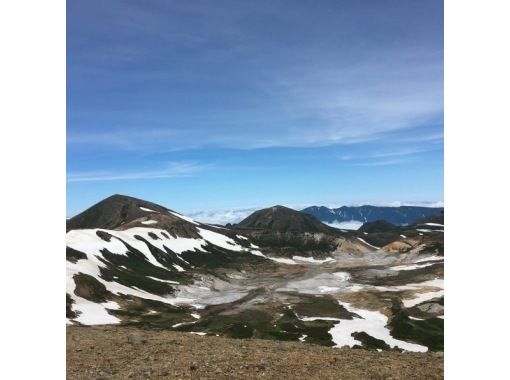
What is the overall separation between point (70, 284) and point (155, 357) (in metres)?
73.2

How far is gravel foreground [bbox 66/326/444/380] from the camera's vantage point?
20047 millimetres

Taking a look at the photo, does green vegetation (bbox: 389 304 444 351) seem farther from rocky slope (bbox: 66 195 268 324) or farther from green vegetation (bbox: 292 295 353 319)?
rocky slope (bbox: 66 195 268 324)

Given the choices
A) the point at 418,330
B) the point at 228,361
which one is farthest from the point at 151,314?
the point at 228,361

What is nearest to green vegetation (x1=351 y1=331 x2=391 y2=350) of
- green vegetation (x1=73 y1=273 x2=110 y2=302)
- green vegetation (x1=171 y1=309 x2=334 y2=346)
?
green vegetation (x1=171 y1=309 x2=334 y2=346)

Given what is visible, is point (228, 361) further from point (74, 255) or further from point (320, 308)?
point (74, 255)

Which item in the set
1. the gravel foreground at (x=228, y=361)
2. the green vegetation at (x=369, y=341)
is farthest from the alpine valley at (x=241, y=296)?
the gravel foreground at (x=228, y=361)

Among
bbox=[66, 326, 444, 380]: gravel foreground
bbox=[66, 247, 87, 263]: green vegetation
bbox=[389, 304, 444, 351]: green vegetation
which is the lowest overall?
bbox=[389, 304, 444, 351]: green vegetation

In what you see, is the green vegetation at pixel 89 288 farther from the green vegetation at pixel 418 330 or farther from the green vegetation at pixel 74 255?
the green vegetation at pixel 418 330

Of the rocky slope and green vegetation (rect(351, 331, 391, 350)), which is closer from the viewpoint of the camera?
green vegetation (rect(351, 331, 391, 350))

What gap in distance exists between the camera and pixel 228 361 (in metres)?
22.4

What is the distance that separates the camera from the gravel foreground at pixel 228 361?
789 inches
